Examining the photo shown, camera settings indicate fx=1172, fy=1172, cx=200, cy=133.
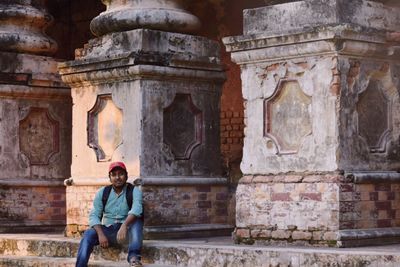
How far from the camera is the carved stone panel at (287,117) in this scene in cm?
1045

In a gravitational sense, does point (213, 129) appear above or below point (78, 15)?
below

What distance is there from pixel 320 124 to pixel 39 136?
4.93m

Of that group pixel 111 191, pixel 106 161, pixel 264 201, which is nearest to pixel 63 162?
pixel 106 161

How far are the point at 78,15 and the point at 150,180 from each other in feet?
20.0

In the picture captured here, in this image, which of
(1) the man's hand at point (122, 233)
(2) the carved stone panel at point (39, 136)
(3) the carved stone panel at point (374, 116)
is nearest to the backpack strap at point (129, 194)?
(1) the man's hand at point (122, 233)

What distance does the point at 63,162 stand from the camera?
47.1 ft

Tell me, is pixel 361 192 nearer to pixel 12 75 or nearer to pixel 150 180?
pixel 150 180

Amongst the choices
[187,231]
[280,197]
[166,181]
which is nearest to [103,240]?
[166,181]

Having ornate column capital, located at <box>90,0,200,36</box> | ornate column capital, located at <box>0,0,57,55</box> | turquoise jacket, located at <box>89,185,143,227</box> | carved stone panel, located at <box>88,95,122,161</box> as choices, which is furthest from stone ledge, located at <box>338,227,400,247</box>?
ornate column capital, located at <box>0,0,57,55</box>

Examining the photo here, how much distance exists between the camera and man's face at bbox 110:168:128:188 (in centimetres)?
1091

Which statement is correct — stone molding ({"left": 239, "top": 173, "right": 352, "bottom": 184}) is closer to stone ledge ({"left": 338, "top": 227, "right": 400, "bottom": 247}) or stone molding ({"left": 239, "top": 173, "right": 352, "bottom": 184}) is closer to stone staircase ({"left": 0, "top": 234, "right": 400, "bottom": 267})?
stone ledge ({"left": 338, "top": 227, "right": 400, "bottom": 247})

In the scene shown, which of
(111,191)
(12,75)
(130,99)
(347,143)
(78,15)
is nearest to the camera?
(347,143)

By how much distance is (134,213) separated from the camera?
1079cm

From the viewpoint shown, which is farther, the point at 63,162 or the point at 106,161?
the point at 63,162
